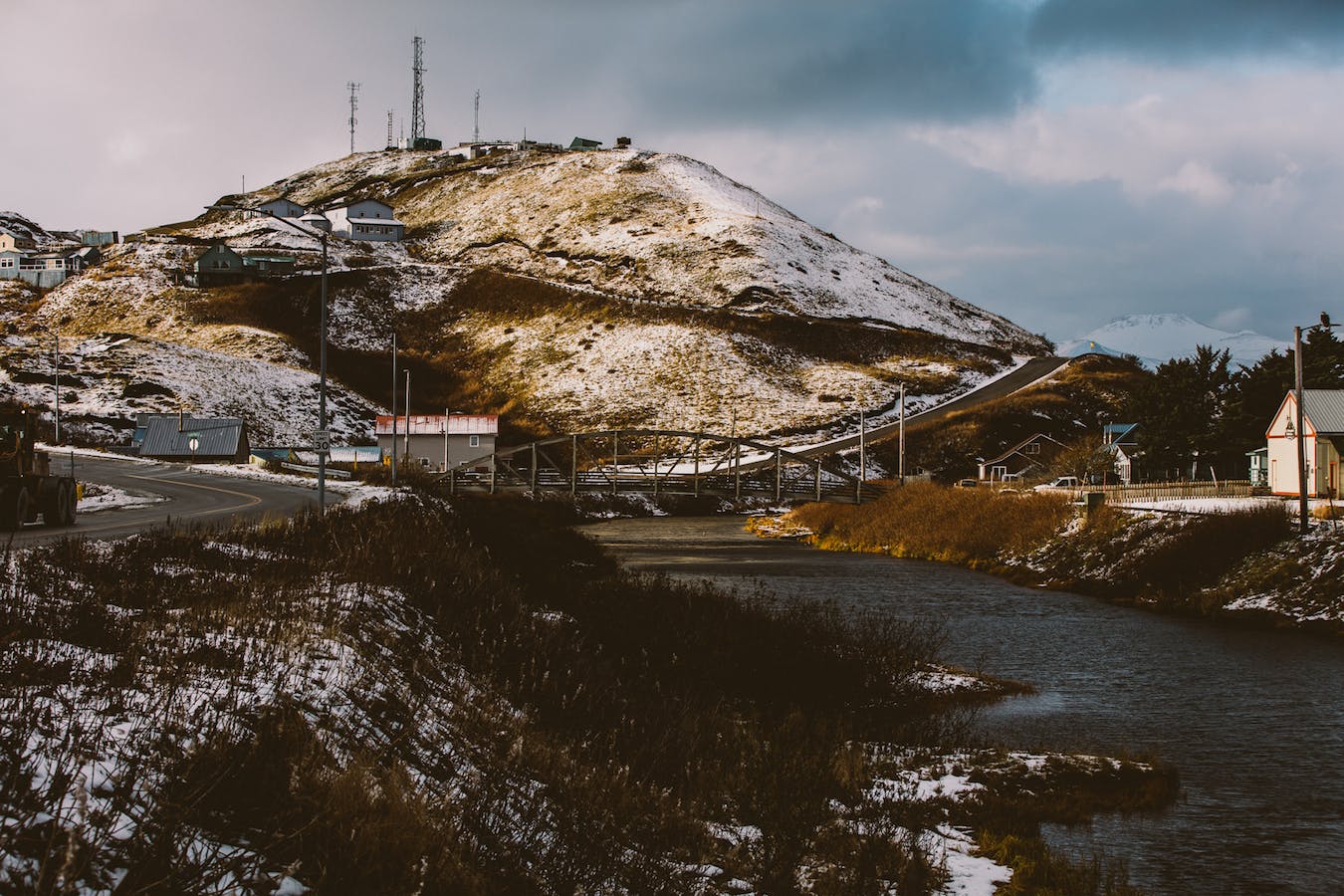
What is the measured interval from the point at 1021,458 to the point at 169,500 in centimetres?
7260

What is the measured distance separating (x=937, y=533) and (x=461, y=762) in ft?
141

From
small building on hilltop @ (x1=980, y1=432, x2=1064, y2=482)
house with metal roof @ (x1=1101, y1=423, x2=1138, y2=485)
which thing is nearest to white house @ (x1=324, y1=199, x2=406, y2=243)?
small building on hilltop @ (x1=980, y1=432, x2=1064, y2=482)

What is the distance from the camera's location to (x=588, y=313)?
5241 inches

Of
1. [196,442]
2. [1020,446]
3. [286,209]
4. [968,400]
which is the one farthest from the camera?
[286,209]

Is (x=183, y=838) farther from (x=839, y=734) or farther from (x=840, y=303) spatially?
(x=840, y=303)

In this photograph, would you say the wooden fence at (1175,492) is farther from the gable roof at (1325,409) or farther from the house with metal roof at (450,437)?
the house with metal roof at (450,437)

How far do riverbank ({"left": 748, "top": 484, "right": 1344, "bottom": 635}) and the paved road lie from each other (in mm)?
25814

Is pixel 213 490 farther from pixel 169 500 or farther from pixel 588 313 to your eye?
pixel 588 313

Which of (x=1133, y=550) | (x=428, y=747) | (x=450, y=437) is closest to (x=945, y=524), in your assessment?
(x=1133, y=550)

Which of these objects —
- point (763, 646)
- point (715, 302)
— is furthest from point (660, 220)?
point (763, 646)

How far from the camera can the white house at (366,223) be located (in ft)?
555

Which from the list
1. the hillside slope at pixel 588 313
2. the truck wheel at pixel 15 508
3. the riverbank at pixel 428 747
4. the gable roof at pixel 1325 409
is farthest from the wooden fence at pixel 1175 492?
the hillside slope at pixel 588 313

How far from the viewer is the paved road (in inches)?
931

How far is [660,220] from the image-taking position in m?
164
